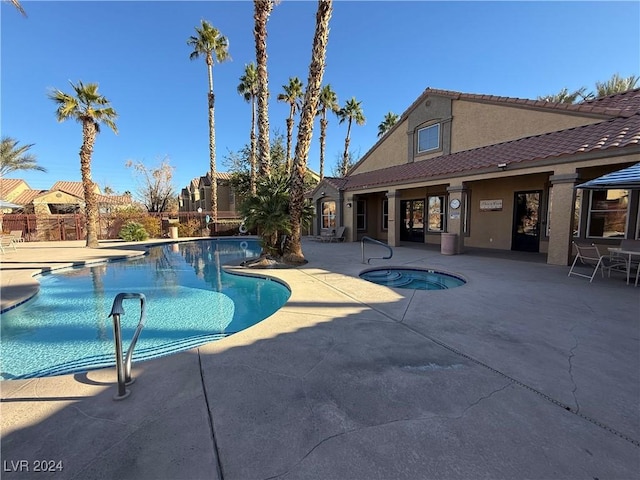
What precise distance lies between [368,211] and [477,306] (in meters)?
13.6

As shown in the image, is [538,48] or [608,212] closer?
[608,212]

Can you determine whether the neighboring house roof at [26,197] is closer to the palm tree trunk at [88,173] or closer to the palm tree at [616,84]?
the palm tree trunk at [88,173]

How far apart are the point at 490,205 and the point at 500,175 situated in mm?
3059

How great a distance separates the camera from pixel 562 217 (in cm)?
858

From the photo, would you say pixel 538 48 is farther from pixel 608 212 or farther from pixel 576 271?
pixel 576 271

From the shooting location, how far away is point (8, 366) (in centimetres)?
444

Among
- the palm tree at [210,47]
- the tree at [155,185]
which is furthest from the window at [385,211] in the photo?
the tree at [155,185]

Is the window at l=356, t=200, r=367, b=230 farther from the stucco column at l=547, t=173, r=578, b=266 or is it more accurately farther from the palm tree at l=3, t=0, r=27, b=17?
the palm tree at l=3, t=0, r=27, b=17

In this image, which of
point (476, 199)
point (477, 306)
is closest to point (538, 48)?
point (476, 199)

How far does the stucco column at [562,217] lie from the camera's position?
8.42m

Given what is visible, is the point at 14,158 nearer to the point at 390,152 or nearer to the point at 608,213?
the point at 390,152

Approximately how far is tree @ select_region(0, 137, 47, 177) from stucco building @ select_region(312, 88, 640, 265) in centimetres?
2570

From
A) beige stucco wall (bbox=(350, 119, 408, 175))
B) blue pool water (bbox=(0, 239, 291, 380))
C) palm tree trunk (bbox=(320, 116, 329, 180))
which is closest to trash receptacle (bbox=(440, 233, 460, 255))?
beige stucco wall (bbox=(350, 119, 408, 175))

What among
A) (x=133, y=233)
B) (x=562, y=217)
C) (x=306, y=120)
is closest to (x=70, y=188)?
(x=133, y=233)
